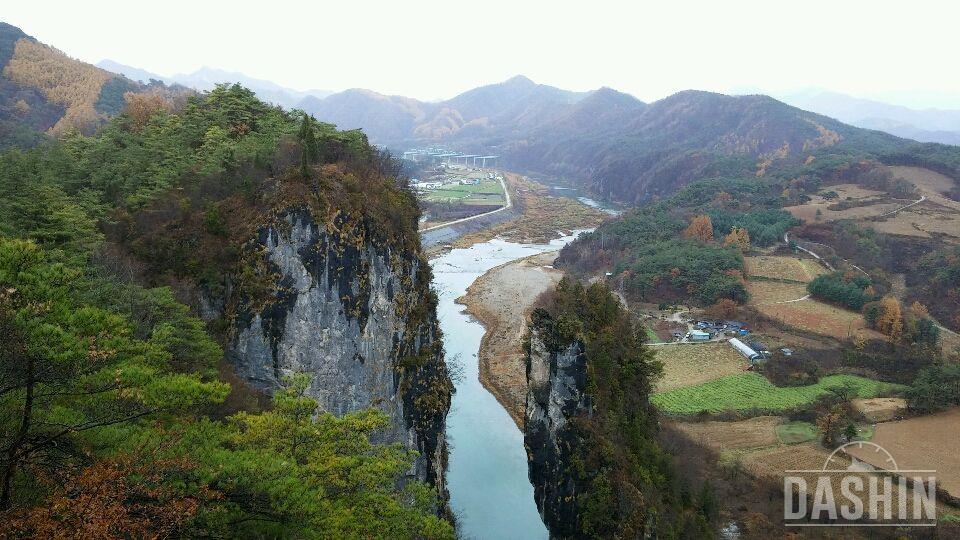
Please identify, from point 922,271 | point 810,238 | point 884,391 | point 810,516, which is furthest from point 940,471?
point 810,238

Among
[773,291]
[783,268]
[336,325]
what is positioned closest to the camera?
[336,325]

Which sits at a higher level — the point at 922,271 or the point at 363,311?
the point at 363,311

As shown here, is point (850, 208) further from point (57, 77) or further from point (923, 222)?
point (57, 77)

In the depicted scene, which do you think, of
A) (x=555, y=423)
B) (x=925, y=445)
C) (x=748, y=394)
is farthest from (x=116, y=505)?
(x=748, y=394)

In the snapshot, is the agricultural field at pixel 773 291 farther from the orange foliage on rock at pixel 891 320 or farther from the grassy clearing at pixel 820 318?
the orange foliage on rock at pixel 891 320

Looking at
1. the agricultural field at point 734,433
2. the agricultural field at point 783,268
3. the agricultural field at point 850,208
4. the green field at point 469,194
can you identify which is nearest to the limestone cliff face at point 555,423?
the agricultural field at point 734,433

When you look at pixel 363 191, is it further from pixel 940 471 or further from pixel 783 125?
pixel 783 125
